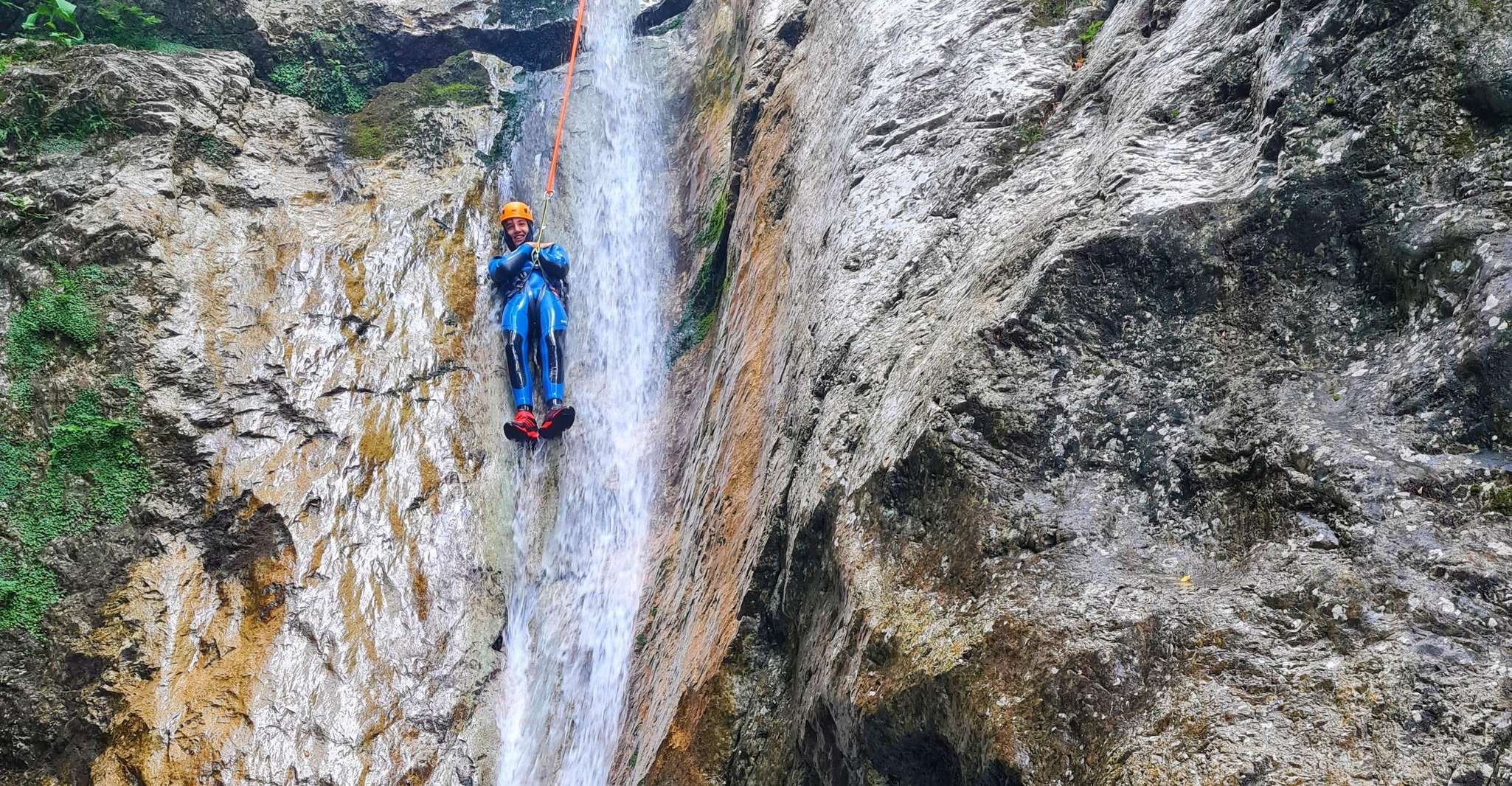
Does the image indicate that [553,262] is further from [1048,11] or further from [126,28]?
[126,28]

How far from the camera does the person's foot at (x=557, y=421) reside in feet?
27.3

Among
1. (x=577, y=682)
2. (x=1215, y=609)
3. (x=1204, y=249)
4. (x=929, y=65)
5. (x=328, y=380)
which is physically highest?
(x=929, y=65)

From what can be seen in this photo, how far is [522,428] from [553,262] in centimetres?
192

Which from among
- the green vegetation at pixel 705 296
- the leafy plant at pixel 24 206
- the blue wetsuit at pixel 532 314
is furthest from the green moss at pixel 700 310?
the leafy plant at pixel 24 206

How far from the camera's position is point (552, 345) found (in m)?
8.69

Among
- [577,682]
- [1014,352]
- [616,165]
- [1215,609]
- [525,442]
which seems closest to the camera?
[1215,609]

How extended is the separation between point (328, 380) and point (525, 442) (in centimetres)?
179

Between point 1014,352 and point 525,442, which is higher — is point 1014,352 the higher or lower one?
the higher one

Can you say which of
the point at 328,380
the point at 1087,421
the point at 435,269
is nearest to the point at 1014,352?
the point at 1087,421

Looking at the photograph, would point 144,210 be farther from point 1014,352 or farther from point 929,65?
point 1014,352

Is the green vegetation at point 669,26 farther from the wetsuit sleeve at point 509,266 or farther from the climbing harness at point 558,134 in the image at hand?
the wetsuit sleeve at point 509,266

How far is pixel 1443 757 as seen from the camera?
2.15m

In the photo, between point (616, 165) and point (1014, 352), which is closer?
point (1014, 352)

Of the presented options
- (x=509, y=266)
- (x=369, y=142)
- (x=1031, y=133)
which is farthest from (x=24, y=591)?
(x=1031, y=133)
